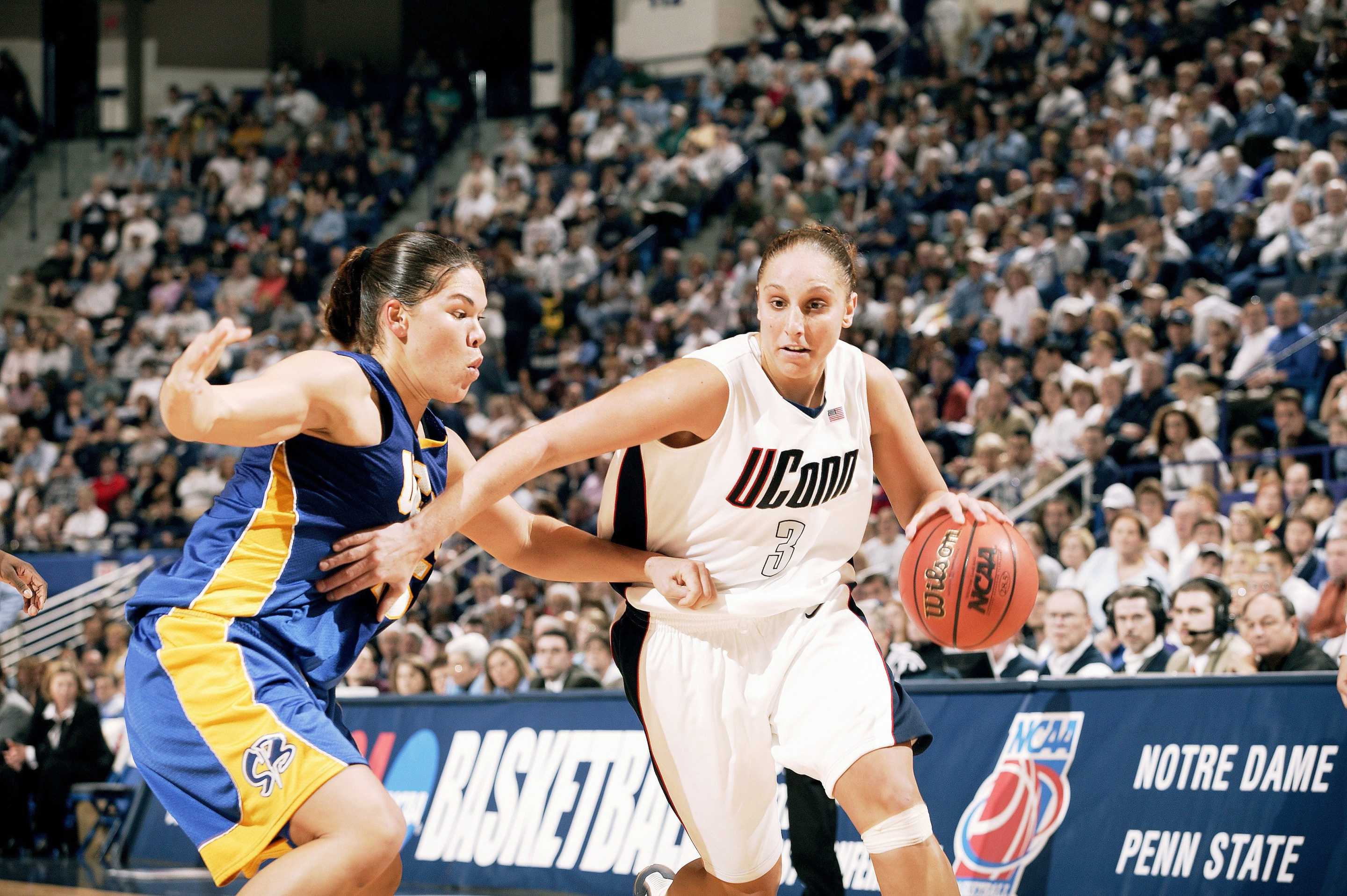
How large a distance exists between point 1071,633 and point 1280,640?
1220 mm

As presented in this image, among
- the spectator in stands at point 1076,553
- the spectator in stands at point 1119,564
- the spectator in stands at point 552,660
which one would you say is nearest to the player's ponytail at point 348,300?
the spectator in stands at point 552,660

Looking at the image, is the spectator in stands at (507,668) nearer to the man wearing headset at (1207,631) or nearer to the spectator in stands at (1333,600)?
the man wearing headset at (1207,631)

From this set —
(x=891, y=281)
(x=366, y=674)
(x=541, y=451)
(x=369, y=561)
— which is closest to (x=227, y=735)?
(x=369, y=561)

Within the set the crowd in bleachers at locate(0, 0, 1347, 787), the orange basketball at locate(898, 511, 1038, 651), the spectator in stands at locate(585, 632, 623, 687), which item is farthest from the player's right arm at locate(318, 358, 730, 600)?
the spectator in stands at locate(585, 632, 623, 687)

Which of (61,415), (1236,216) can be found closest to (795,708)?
(1236,216)

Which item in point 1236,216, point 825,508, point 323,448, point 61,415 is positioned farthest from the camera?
point 61,415

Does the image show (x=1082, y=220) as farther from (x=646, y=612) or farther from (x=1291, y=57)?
(x=646, y=612)

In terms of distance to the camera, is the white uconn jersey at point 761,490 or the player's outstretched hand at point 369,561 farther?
the white uconn jersey at point 761,490

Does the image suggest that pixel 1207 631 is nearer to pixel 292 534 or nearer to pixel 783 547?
pixel 783 547

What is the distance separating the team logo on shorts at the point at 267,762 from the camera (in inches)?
127

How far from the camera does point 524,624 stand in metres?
10.7

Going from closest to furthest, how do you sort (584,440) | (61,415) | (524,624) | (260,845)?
(260,845), (584,440), (524,624), (61,415)

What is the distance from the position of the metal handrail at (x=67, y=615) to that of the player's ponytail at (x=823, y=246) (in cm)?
1091

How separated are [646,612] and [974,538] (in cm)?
90
